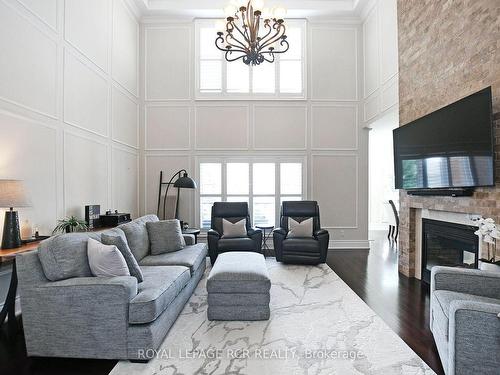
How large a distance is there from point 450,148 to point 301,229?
2581 mm

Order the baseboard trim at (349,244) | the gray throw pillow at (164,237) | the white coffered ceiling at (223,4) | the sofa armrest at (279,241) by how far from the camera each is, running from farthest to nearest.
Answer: the baseboard trim at (349,244) → the white coffered ceiling at (223,4) → the sofa armrest at (279,241) → the gray throw pillow at (164,237)

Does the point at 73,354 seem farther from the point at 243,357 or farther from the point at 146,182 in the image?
the point at 146,182

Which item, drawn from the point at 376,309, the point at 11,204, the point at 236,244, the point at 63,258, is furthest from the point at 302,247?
the point at 11,204

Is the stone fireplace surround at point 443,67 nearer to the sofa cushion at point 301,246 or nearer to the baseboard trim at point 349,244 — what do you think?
the sofa cushion at point 301,246

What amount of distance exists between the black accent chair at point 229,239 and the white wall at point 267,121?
1276 millimetres

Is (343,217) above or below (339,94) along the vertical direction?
below

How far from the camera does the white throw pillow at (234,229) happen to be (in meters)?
5.14

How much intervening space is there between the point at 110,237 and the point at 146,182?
3.98 metres

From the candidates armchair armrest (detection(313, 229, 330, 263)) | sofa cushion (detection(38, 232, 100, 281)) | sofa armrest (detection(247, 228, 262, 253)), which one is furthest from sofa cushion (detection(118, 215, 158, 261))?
armchair armrest (detection(313, 229, 330, 263))

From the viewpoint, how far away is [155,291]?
238 centimetres

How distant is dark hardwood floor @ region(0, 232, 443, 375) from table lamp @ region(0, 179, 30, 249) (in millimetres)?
798

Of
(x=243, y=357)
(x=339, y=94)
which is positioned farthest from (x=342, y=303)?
(x=339, y=94)

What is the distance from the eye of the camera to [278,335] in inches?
102

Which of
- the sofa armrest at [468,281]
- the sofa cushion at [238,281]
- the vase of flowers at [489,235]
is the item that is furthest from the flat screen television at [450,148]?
the sofa cushion at [238,281]
